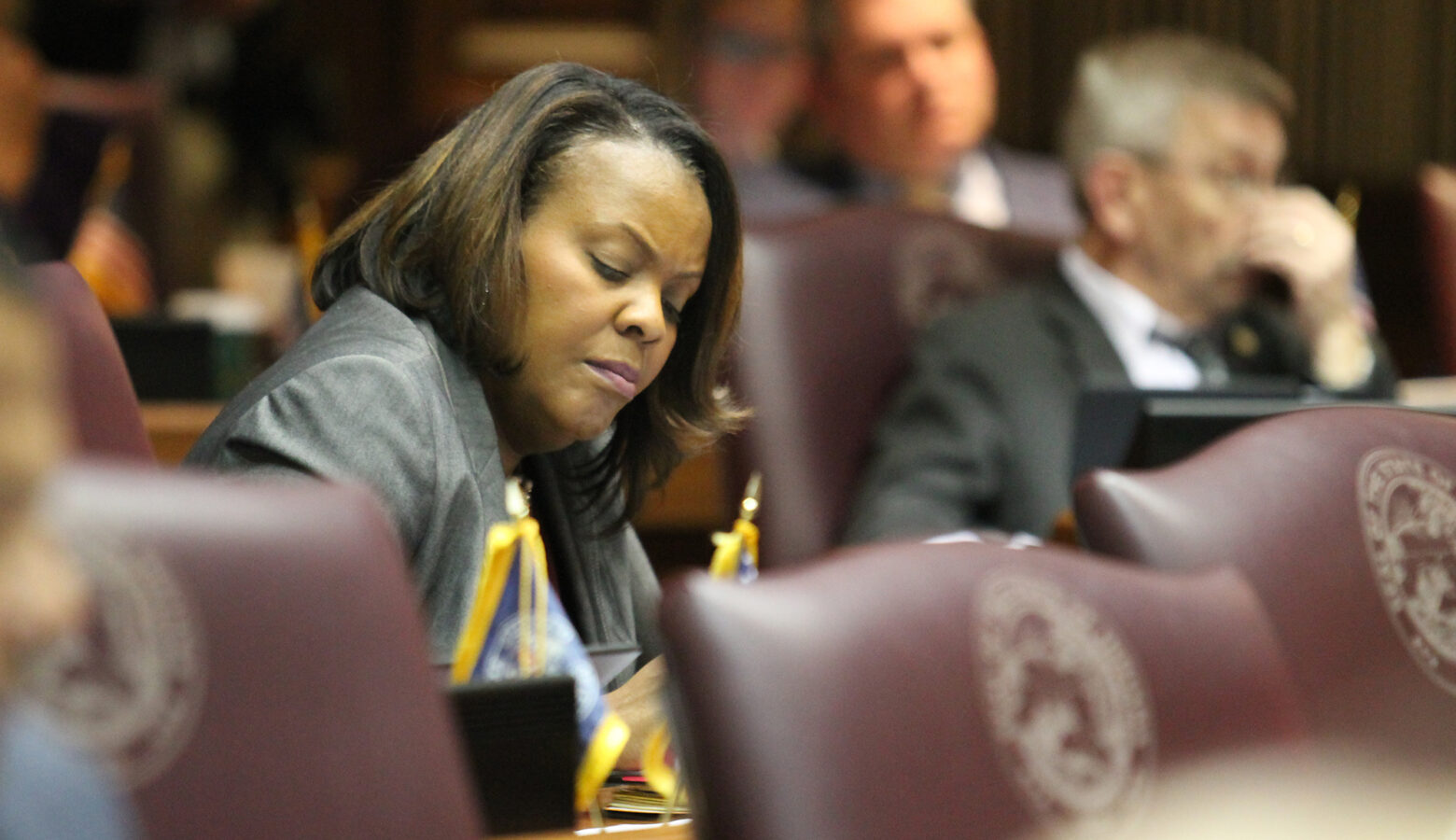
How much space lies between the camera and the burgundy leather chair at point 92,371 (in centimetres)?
138

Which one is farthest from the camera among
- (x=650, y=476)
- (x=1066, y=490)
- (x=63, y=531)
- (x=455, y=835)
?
(x=1066, y=490)

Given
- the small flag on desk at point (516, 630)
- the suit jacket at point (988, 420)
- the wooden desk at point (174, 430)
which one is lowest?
the suit jacket at point (988, 420)

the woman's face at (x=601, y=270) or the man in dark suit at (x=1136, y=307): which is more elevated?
the woman's face at (x=601, y=270)

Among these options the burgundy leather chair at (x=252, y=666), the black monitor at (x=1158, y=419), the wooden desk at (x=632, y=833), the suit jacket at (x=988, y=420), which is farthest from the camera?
the suit jacket at (x=988, y=420)

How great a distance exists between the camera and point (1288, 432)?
1.28 metres

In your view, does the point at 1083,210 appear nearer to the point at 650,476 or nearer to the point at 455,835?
the point at 650,476

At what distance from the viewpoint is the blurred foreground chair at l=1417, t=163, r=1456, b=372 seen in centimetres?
302

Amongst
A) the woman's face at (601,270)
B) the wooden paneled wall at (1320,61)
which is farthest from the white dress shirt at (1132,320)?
the wooden paneled wall at (1320,61)

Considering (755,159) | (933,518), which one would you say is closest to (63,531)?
(933,518)

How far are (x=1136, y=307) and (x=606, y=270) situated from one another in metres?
1.42

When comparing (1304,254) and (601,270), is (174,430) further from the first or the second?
(1304,254)

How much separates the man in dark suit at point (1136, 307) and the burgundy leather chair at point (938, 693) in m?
1.36

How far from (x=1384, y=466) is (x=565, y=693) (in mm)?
616

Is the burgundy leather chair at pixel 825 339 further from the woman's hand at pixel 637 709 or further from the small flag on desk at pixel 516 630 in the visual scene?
the small flag on desk at pixel 516 630
